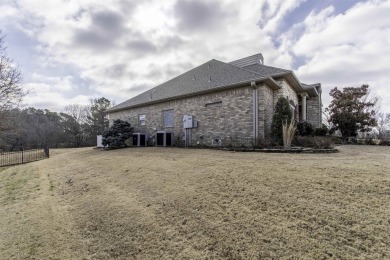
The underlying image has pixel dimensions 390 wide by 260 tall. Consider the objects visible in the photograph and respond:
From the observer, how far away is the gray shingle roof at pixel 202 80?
11.5 metres

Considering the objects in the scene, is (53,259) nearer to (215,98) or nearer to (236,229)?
(236,229)

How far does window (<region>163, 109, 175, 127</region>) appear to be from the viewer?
14.3 metres

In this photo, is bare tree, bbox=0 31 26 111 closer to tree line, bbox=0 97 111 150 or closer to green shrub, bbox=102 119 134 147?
green shrub, bbox=102 119 134 147

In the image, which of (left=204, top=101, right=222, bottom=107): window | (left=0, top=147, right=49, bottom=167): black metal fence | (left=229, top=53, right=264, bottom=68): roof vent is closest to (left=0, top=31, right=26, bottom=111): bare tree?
(left=0, top=147, right=49, bottom=167): black metal fence

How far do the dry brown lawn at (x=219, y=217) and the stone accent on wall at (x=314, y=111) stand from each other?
13.6 meters

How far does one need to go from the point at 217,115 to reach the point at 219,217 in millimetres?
8892

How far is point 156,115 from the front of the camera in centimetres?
1530

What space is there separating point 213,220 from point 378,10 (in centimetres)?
923

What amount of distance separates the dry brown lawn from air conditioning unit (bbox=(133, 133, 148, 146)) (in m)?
9.78

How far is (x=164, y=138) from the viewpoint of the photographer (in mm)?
13664

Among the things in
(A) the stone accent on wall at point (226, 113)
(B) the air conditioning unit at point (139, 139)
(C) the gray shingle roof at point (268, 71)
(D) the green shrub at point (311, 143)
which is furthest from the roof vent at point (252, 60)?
(B) the air conditioning unit at point (139, 139)

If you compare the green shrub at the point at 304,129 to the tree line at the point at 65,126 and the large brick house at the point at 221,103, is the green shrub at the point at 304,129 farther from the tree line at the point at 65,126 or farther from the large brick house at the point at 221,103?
the tree line at the point at 65,126

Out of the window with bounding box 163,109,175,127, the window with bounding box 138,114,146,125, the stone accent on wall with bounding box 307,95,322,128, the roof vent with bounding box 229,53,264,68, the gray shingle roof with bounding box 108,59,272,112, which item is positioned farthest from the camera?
the stone accent on wall with bounding box 307,95,322,128

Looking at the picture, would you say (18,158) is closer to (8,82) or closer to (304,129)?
(8,82)
